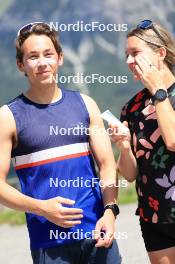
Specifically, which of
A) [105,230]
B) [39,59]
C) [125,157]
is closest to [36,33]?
[39,59]

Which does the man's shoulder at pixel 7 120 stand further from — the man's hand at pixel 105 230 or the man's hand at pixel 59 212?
the man's hand at pixel 105 230

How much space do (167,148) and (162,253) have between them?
0.56 meters

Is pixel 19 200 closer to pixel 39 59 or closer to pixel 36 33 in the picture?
pixel 39 59

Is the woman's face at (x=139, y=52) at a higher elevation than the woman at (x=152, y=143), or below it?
higher

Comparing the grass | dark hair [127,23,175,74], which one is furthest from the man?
the grass

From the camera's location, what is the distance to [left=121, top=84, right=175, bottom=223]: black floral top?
2.89m

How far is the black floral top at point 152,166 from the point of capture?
2.89m

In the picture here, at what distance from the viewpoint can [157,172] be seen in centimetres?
290

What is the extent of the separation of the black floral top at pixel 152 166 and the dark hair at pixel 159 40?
14 centimetres

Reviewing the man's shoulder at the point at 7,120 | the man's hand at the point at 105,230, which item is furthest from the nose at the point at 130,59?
the man's hand at the point at 105,230

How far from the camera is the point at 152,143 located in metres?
2.93

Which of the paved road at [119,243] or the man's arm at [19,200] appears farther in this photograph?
the paved road at [119,243]

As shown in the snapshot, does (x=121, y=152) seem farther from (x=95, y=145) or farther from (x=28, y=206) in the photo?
(x=28, y=206)

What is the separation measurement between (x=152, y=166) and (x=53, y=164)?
1.59 feet
